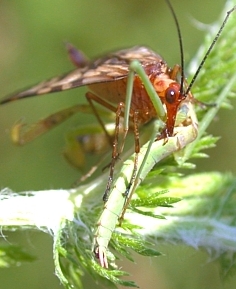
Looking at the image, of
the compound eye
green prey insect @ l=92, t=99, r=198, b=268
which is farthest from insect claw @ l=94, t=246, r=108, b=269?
the compound eye

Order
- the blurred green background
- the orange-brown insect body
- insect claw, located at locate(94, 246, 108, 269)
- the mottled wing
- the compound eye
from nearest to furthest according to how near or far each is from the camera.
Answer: insect claw, located at locate(94, 246, 108, 269) < the compound eye < the orange-brown insect body < the mottled wing < the blurred green background

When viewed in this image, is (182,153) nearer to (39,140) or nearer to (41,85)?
(41,85)

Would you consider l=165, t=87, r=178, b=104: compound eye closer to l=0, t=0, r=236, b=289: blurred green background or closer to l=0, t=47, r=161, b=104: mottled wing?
l=0, t=47, r=161, b=104: mottled wing

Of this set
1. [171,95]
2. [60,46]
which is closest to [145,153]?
[171,95]

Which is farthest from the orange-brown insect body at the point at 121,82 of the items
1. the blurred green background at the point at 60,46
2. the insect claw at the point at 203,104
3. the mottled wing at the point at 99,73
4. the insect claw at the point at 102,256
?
the blurred green background at the point at 60,46

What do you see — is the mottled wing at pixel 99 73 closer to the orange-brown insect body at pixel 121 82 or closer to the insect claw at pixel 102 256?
the orange-brown insect body at pixel 121 82

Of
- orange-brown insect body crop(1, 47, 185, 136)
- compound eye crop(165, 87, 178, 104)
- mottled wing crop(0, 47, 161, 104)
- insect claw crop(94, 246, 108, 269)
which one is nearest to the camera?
insect claw crop(94, 246, 108, 269)
